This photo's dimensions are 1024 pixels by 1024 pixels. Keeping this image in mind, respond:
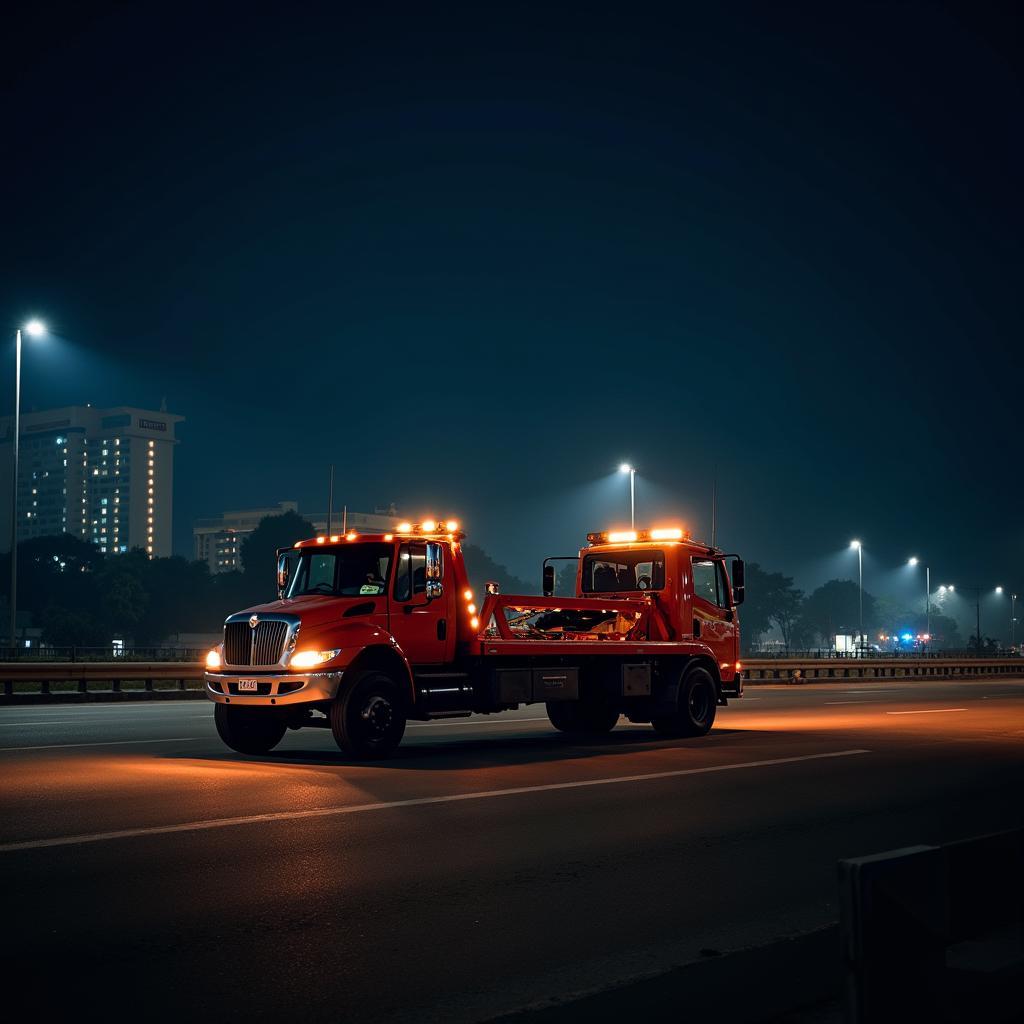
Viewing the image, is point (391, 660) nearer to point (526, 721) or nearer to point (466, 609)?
point (466, 609)

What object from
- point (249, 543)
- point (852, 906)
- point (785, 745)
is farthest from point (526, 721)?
point (249, 543)

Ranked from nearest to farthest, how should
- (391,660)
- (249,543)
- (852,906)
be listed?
(852,906)
(391,660)
(249,543)

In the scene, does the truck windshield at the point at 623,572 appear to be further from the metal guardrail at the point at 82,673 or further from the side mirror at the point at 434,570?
the metal guardrail at the point at 82,673

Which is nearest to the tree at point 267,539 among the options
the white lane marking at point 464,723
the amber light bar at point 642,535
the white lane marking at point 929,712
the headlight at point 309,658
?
the white lane marking at point 929,712

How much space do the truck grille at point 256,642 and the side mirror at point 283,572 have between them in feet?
4.65

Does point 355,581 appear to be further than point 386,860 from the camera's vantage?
Yes

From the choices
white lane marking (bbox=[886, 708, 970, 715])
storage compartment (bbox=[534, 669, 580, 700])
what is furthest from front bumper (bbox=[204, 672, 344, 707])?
white lane marking (bbox=[886, 708, 970, 715])

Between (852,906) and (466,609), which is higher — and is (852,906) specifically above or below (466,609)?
below

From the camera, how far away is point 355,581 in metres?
16.4

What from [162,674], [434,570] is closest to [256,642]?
[434,570]

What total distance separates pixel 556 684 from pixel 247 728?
4167mm

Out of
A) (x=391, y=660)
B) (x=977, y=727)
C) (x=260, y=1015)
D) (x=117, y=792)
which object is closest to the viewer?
(x=260, y=1015)

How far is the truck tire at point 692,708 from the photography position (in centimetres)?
1939

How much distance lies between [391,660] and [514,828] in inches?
236
